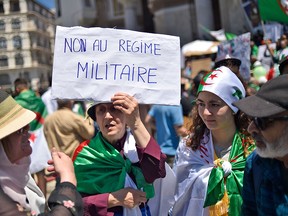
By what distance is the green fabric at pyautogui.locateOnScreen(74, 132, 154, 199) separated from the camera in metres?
2.49

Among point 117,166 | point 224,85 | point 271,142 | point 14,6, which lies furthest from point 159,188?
point 14,6

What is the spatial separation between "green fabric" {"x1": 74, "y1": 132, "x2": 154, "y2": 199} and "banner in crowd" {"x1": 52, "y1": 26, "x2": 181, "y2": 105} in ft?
1.26

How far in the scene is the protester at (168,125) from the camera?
541cm

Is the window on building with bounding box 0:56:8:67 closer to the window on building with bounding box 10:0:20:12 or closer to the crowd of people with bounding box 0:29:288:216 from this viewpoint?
the window on building with bounding box 10:0:20:12

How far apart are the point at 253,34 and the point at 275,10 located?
27.9 feet

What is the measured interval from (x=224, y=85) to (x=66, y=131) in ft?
9.42

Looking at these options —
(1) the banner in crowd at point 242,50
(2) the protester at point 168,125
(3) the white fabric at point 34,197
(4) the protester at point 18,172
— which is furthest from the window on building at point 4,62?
(4) the protester at point 18,172

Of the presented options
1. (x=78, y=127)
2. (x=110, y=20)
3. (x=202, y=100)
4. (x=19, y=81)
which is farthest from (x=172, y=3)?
(x=202, y=100)

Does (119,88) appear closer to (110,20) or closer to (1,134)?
(1,134)

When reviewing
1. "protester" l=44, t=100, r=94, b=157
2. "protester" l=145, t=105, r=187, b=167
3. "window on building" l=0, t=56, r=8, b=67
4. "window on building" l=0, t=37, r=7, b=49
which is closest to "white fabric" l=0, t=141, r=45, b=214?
"protester" l=44, t=100, r=94, b=157

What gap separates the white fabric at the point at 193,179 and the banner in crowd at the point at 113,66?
470 millimetres

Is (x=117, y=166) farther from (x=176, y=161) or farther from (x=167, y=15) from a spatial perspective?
(x=167, y=15)

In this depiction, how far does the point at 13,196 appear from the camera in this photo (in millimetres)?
1738

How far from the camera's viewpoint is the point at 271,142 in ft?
5.96
